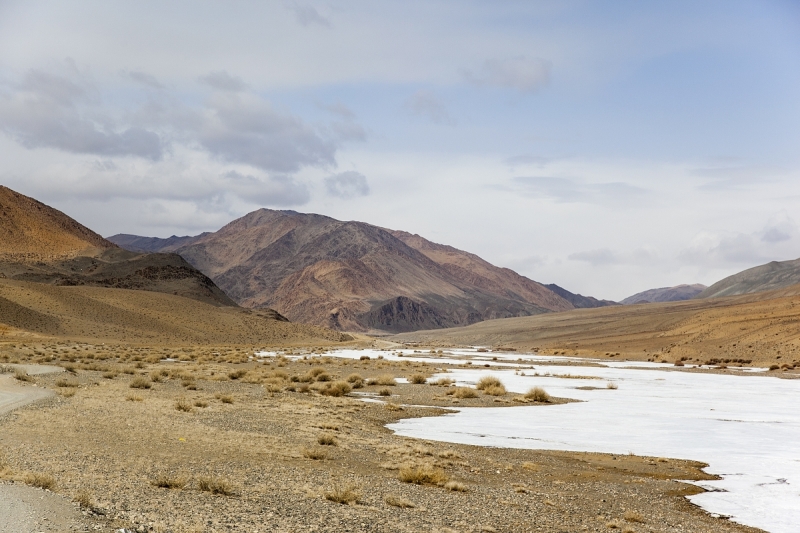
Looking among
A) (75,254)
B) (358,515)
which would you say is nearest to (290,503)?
(358,515)

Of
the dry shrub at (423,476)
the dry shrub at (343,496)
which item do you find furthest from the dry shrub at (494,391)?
the dry shrub at (343,496)

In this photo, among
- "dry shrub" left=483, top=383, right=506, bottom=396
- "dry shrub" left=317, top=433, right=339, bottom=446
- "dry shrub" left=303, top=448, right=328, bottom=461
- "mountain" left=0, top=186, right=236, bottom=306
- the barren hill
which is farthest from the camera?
the barren hill

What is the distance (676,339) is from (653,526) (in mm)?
64459

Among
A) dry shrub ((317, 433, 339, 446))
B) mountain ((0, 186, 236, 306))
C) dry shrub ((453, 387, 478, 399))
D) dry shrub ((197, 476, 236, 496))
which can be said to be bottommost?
dry shrub ((317, 433, 339, 446))

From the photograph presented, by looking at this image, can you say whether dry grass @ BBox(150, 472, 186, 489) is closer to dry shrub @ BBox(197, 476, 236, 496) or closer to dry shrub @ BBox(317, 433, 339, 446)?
dry shrub @ BBox(197, 476, 236, 496)

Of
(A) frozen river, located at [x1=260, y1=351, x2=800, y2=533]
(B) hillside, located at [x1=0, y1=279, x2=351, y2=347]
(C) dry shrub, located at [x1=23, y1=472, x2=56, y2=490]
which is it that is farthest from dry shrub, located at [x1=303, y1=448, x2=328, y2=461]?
(B) hillside, located at [x1=0, y1=279, x2=351, y2=347]

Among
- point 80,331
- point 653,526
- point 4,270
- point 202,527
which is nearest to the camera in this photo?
point 202,527

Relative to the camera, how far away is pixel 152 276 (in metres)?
108

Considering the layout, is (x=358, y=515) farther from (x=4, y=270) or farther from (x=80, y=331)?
(x=4, y=270)

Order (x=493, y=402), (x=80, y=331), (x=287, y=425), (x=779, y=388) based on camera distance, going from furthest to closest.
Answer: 1. (x=80, y=331)
2. (x=779, y=388)
3. (x=493, y=402)
4. (x=287, y=425)

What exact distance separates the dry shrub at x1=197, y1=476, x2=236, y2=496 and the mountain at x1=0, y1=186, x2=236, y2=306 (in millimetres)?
94629

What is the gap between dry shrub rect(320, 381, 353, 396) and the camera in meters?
28.2

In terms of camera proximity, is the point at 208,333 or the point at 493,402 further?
the point at 208,333

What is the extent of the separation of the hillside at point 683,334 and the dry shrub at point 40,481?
169 feet
